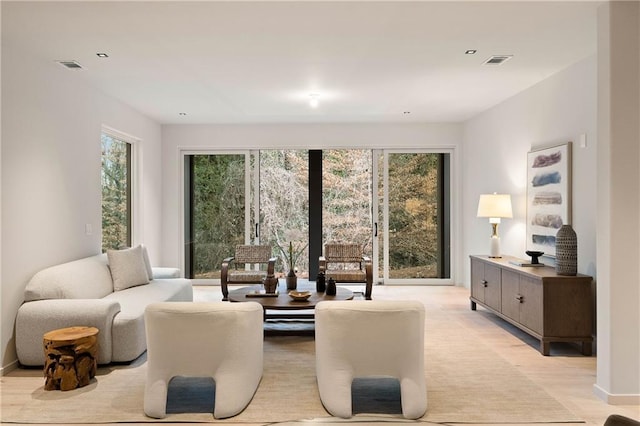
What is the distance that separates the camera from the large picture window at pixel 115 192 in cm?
569

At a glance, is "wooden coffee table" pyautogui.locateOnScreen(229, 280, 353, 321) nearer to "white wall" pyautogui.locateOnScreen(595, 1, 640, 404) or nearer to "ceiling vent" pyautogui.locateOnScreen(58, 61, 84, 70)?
"white wall" pyautogui.locateOnScreen(595, 1, 640, 404)

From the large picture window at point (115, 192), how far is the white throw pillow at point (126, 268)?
802mm

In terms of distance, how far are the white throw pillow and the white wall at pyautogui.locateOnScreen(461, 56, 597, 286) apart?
13.8 feet

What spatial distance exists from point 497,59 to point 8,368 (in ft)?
15.6

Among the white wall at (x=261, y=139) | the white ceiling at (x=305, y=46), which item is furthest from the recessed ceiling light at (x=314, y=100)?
the white wall at (x=261, y=139)

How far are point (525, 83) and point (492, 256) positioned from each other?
1935 millimetres

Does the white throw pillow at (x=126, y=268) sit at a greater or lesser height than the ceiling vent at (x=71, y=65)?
lesser

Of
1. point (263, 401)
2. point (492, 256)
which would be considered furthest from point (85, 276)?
point (492, 256)

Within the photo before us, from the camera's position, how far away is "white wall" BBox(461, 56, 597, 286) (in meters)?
4.20

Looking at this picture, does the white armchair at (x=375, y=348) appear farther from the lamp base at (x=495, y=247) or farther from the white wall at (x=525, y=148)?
the lamp base at (x=495, y=247)

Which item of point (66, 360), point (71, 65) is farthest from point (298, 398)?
point (71, 65)

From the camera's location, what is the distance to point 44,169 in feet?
13.7

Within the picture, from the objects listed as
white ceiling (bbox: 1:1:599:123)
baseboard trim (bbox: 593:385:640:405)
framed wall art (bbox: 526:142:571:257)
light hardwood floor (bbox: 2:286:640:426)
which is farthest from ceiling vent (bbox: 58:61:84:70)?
baseboard trim (bbox: 593:385:640:405)

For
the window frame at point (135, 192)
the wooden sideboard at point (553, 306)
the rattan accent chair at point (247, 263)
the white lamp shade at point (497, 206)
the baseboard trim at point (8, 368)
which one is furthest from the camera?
the window frame at point (135, 192)
